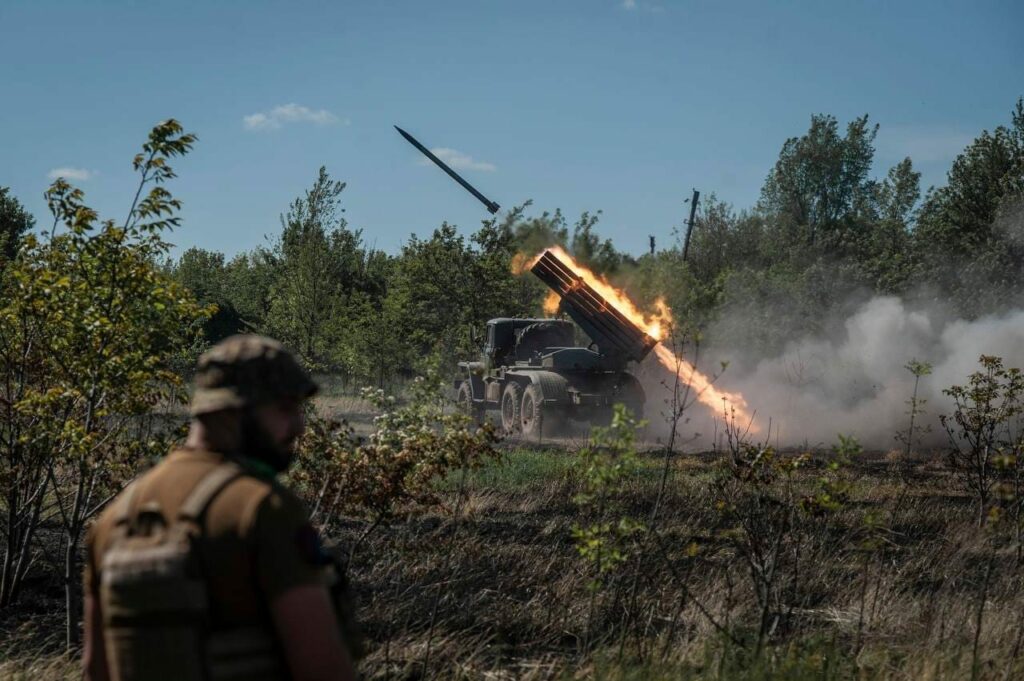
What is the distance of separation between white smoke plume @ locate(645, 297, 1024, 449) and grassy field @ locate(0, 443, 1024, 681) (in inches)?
Result: 484

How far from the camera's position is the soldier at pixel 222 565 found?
206cm

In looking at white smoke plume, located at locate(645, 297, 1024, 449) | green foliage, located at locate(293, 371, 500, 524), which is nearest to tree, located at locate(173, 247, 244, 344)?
white smoke plume, located at locate(645, 297, 1024, 449)

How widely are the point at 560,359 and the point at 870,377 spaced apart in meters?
9.28

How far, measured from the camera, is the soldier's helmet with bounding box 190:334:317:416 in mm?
2242

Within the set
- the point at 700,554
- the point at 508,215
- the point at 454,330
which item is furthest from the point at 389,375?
the point at 700,554

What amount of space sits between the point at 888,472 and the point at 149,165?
12.8m

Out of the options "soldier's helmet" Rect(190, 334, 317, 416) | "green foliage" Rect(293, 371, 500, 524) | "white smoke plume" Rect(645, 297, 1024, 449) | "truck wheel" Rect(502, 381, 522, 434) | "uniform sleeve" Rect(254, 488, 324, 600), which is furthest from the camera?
"white smoke plume" Rect(645, 297, 1024, 449)

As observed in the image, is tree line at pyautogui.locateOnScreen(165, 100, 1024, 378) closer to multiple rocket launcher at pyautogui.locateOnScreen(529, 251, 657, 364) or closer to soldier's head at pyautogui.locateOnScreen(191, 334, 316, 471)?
multiple rocket launcher at pyautogui.locateOnScreen(529, 251, 657, 364)

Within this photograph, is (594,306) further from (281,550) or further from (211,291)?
(211,291)

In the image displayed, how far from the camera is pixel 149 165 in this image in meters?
6.57

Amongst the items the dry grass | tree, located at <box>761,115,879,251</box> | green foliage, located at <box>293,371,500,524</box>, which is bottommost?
the dry grass

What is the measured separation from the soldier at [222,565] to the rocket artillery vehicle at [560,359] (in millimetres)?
16333

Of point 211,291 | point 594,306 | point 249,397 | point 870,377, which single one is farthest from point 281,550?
point 211,291

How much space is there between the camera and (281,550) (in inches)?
80.8
